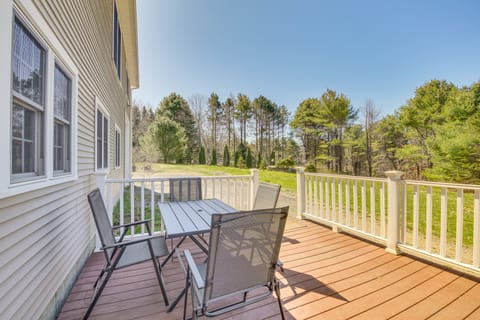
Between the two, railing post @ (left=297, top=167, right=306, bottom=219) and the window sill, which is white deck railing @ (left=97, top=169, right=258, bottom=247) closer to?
railing post @ (left=297, top=167, right=306, bottom=219)

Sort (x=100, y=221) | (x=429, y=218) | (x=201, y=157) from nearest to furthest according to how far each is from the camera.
Answer: (x=100, y=221) → (x=429, y=218) → (x=201, y=157)

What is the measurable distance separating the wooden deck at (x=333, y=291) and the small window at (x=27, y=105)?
1353mm

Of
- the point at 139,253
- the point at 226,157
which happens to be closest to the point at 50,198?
the point at 139,253

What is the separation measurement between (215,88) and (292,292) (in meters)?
25.2

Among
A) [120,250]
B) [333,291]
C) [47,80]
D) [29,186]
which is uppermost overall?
[47,80]

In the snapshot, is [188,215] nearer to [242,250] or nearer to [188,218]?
[188,218]

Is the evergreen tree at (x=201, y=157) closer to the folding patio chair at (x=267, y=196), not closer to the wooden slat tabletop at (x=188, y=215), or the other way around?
the wooden slat tabletop at (x=188, y=215)

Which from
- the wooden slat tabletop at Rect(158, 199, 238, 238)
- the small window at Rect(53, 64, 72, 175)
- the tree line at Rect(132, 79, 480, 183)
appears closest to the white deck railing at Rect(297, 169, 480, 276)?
the wooden slat tabletop at Rect(158, 199, 238, 238)

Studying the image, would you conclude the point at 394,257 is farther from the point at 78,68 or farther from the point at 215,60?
the point at 215,60

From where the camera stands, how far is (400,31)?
37.0 feet

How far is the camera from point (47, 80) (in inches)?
71.9

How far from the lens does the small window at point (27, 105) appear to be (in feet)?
4.60

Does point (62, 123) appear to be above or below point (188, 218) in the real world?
above

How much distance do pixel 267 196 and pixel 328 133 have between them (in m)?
20.3
